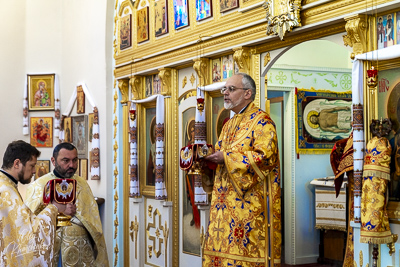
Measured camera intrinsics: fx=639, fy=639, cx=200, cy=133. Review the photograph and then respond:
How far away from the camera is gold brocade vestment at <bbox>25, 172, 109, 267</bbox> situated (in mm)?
6547

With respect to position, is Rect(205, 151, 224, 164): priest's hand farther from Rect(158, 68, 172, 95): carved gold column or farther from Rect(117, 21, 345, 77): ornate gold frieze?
Rect(158, 68, 172, 95): carved gold column

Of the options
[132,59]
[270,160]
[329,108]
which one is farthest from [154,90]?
[270,160]

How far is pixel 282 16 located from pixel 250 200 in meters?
1.95

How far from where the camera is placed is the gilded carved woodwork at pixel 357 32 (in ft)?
18.3

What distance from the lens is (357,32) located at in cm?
559

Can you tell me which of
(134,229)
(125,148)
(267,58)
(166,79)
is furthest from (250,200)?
(125,148)

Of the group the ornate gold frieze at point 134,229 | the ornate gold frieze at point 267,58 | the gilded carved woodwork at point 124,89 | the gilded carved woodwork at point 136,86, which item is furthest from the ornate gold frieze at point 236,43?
the ornate gold frieze at point 134,229

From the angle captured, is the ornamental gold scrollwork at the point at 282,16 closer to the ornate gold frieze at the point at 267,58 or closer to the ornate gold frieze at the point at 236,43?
the ornate gold frieze at the point at 236,43

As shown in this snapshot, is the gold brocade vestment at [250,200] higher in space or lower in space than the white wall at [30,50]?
lower

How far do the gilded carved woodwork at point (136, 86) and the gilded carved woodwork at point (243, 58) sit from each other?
9.36ft

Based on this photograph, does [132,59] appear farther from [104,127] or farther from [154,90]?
[104,127]

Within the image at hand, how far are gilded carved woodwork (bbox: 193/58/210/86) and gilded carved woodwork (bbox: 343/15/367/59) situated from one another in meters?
2.58

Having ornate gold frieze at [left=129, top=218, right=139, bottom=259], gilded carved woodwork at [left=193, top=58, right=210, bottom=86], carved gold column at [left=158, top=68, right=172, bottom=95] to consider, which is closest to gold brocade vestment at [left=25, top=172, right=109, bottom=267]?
gilded carved woodwork at [left=193, top=58, right=210, bottom=86]

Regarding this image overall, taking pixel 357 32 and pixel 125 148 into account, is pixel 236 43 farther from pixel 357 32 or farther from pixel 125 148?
pixel 125 148
